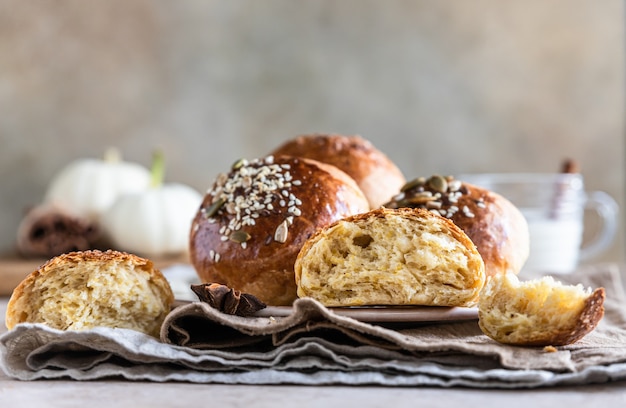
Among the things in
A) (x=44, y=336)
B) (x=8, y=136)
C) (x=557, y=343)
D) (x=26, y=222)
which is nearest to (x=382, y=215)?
(x=557, y=343)

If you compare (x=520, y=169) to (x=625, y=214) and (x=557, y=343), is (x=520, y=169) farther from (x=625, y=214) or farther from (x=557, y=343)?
(x=557, y=343)

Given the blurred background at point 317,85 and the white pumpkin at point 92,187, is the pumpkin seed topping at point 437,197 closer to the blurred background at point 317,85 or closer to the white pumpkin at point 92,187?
the white pumpkin at point 92,187

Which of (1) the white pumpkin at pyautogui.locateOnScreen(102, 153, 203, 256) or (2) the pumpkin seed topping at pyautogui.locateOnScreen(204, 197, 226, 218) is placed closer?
(2) the pumpkin seed topping at pyautogui.locateOnScreen(204, 197, 226, 218)

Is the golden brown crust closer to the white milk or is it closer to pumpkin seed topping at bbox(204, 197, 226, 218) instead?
pumpkin seed topping at bbox(204, 197, 226, 218)

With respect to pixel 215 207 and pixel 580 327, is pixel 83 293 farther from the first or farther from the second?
pixel 580 327

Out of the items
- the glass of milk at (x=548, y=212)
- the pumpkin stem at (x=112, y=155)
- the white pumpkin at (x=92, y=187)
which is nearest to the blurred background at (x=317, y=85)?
the pumpkin stem at (x=112, y=155)

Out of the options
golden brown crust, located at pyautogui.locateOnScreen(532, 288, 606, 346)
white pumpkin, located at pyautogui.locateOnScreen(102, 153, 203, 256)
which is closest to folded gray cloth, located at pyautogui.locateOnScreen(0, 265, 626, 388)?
golden brown crust, located at pyautogui.locateOnScreen(532, 288, 606, 346)
